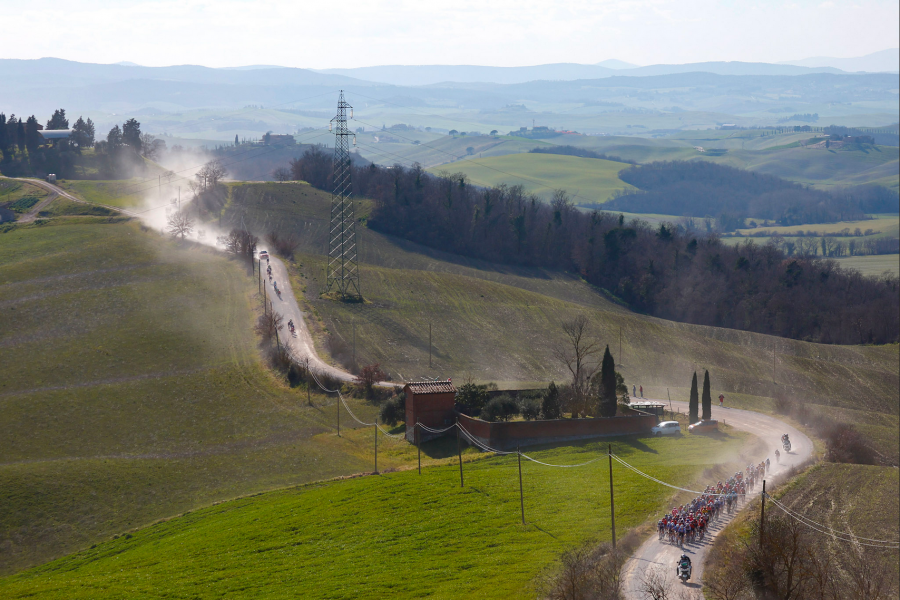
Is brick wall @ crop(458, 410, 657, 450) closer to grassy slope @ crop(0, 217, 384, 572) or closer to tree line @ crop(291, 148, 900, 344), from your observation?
grassy slope @ crop(0, 217, 384, 572)

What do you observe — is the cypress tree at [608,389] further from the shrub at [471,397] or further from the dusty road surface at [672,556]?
the dusty road surface at [672,556]

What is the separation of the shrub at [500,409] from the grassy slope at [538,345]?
19.4 metres

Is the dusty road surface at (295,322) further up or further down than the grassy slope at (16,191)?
further down

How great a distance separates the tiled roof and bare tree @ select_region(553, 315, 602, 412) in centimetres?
962

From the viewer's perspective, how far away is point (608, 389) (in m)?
56.5

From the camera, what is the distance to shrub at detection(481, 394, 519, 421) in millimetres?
55625

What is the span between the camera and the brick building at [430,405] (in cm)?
5575

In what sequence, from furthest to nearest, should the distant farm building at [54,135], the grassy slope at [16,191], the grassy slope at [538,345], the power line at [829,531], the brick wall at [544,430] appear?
the distant farm building at [54,135] → the grassy slope at [16,191] → the grassy slope at [538,345] → the brick wall at [544,430] → the power line at [829,531]

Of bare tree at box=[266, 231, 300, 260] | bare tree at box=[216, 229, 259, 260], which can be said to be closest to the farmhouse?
bare tree at box=[216, 229, 259, 260]

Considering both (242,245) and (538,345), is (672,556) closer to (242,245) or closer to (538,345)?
(538,345)

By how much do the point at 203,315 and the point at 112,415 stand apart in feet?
84.8

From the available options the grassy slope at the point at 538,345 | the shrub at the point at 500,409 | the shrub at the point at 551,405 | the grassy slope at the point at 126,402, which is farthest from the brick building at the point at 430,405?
the grassy slope at the point at 538,345

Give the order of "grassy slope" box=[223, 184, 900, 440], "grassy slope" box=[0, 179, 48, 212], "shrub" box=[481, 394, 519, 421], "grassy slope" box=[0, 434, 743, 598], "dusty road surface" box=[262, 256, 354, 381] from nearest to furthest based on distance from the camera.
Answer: "grassy slope" box=[0, 434, 743, 598]
"shrub" box=[481, 394, 519, 421]
"dusty road surface" box=[262, 256, 354, 381]
"grassy slope" box=[223, 184, 900, 440]
"grassy slope" box=[0, 179, 48, 212]

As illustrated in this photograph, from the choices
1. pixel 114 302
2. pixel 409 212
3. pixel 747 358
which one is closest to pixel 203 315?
pixel 114 302
